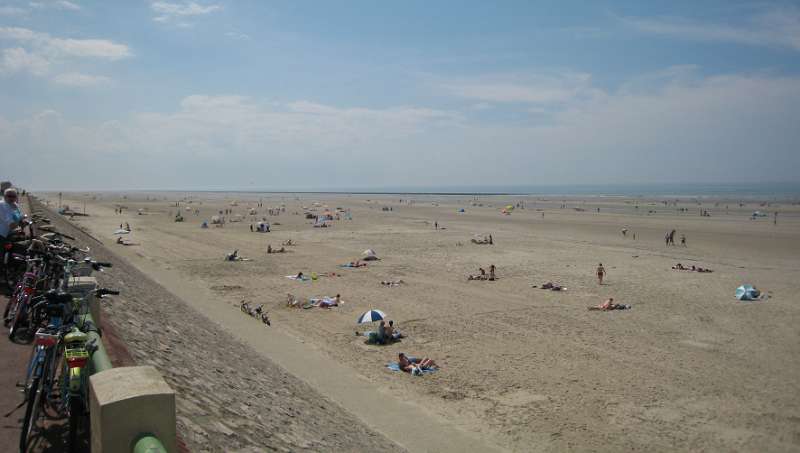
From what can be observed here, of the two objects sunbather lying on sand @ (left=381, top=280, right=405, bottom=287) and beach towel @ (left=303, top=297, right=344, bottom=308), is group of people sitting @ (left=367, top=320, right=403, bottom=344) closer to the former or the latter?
beach towel @ (left=303, top=297, right=344, bottom=308)

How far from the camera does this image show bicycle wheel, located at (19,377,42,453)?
4.09 m

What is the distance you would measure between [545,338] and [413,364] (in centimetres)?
476

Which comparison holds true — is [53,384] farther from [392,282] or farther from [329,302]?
[392,282]

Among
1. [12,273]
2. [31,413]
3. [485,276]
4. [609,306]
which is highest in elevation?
[12,273]

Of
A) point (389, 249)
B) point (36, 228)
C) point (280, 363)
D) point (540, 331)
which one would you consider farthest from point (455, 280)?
point (36, 228)

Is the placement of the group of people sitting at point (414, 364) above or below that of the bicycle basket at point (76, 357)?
below

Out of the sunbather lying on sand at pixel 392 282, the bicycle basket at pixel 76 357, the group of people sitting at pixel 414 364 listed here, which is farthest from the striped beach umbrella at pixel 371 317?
the bicycle basket at pixel 76 357

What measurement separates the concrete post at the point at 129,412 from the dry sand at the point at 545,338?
20.1ft

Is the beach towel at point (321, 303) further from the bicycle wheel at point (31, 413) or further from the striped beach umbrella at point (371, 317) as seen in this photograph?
the bicycle wheel at point (31, 413)

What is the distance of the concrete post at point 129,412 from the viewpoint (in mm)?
3035

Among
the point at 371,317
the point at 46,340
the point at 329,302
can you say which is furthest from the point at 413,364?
the point at 46,340

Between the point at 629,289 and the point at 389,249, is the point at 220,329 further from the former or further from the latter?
the point at 389,249

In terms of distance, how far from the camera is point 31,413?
13.5ft

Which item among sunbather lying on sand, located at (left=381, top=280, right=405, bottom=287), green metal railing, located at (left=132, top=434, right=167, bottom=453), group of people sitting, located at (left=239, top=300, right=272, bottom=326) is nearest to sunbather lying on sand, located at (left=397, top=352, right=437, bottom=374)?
group of people sitting, located at (left=239, top=300, right=272, bottom=326)
